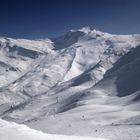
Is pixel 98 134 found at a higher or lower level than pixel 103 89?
lower

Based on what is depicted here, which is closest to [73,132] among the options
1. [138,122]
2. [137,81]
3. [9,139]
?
[138,122]

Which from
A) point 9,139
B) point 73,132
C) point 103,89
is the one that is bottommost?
point 9,139

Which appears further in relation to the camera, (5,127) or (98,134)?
(98,134)

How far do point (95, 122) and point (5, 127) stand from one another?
4286cm

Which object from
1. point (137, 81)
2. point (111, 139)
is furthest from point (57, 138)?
point (137, 81)

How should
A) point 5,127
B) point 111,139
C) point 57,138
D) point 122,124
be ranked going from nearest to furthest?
point 57,138 < point 5,127 < point 111,139 < point 122,124

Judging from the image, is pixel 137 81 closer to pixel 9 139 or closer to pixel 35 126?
pixel 35 126

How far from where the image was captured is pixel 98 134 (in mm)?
64125

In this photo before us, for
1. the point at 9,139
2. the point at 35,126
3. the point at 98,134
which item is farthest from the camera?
the point at 35,126

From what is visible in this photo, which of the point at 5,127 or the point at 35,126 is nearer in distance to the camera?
the point at 5,127

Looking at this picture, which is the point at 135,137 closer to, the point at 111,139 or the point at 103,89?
the point at 111,139

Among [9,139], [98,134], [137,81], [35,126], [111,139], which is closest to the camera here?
[9,139]

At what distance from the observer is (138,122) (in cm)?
7381

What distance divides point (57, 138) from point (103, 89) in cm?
15078
